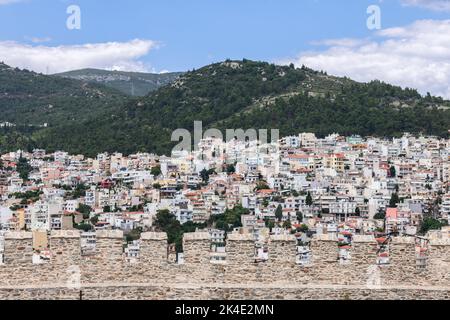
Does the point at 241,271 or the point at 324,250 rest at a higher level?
the point at 324,250

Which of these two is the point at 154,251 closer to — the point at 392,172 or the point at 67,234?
the point at 67,234

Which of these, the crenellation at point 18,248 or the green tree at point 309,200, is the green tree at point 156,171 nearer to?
the green tree at point 309,200

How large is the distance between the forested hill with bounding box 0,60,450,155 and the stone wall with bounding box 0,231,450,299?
7935 centimetres

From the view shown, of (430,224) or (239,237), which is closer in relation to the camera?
(239,237)

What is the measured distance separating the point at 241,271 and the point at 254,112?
284 feet

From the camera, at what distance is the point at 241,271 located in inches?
306

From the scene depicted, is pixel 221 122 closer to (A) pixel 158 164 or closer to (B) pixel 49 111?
(A) pixel 158 164

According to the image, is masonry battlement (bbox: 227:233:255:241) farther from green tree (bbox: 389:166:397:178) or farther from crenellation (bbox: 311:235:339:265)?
green tree (bbox: 389:166:397:178)

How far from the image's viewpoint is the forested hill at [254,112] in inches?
3666

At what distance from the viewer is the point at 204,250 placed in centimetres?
773

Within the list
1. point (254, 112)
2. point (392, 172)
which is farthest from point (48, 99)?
point (392, 172)

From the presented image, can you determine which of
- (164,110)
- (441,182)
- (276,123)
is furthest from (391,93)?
(441,182)

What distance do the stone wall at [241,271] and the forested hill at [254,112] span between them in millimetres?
79352
